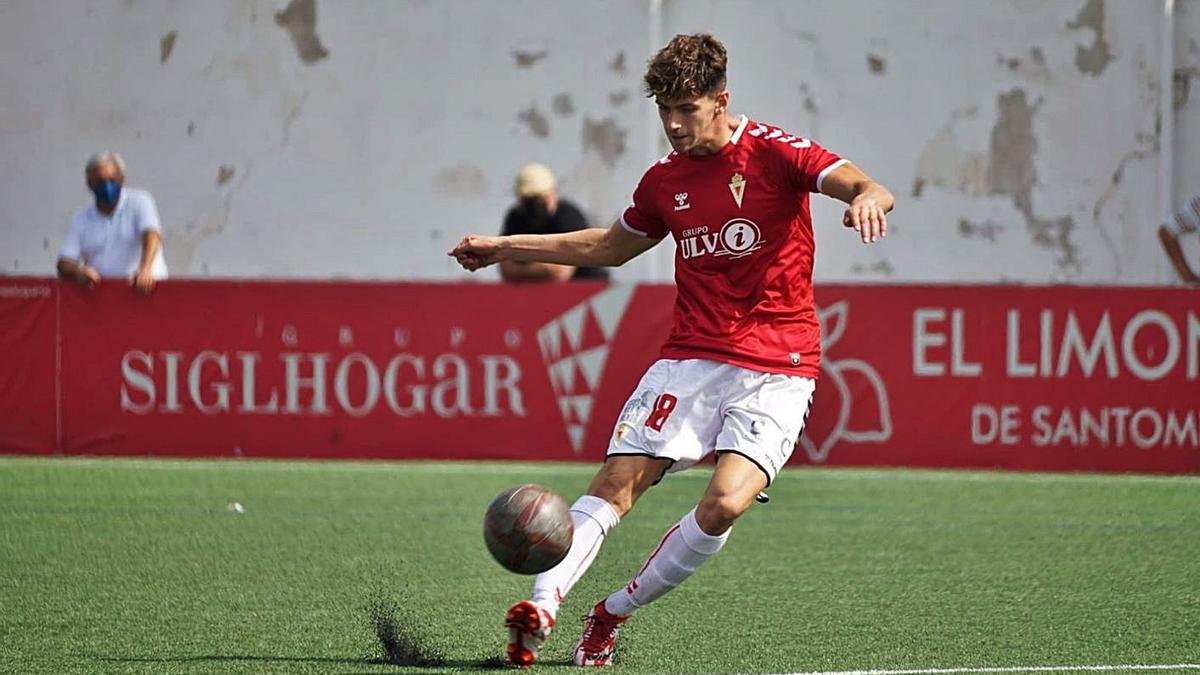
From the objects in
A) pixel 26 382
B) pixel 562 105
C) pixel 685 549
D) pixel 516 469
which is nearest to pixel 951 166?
pixel 562 105

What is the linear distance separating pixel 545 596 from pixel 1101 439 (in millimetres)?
8002

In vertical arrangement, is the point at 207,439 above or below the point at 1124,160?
below

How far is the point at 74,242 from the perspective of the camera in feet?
46.8

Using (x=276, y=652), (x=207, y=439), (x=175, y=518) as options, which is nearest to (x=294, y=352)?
(x=207, y=439)

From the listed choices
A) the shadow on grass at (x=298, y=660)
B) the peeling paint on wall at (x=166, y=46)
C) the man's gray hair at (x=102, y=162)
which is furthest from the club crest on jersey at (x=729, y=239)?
the peeling paint on wall at (x=166, y=46)

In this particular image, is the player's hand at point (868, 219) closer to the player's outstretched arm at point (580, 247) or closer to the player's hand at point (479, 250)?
the player's outstretched arm at point (580, 247)

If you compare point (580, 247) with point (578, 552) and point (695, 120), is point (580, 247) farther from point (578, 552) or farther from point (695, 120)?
point (578, 552)

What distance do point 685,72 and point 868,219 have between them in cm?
82

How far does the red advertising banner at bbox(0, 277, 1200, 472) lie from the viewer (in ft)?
43.1

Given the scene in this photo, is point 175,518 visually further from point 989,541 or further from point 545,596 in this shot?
point 545,596

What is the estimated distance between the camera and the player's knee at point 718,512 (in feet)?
19.8

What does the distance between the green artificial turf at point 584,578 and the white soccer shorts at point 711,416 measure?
2.24 feet

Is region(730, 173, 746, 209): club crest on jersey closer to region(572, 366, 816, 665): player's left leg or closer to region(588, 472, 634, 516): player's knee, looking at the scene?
region(572, 366, 816, 665): player's left leg

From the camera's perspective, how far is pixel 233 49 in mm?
19047
